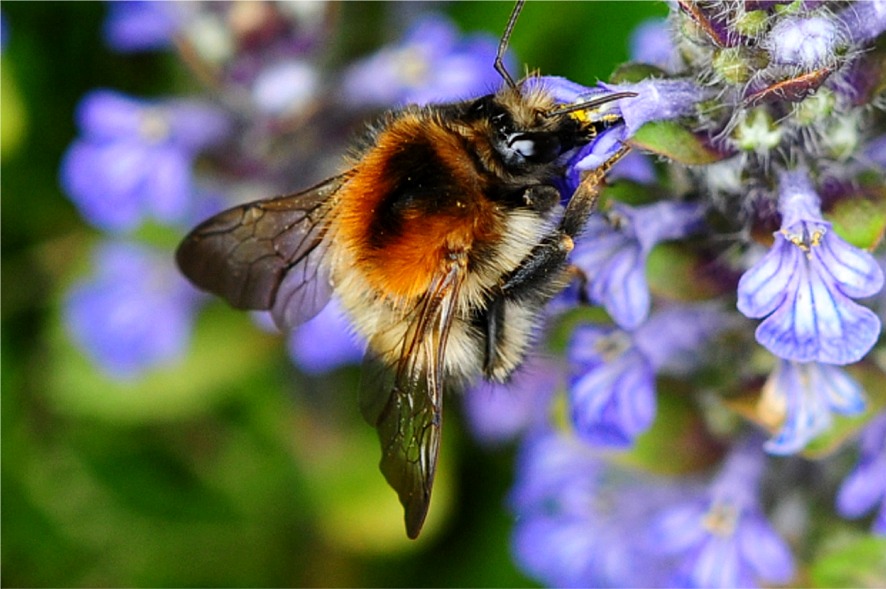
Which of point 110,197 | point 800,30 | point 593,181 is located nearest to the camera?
point 800,30

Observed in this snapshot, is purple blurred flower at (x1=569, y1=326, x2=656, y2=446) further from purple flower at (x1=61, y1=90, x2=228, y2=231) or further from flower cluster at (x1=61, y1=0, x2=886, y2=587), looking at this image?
purple flower at (x1=61, y1=90, x2=228, y2=231)

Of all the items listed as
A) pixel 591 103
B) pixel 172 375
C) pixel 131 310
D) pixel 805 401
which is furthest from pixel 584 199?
pixel 131 310

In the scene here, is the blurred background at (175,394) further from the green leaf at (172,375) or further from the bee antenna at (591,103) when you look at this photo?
the bee antenna at (591,103)

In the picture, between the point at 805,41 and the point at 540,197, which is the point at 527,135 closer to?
the point at 540,197

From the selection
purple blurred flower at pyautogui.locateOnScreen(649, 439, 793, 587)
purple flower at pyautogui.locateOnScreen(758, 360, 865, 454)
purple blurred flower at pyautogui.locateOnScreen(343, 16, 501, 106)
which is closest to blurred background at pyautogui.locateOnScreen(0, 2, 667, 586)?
purple blurred flower at pyautogui.locateOnScreen(343, 16, 501, 106)

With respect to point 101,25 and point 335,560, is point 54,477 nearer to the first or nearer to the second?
point 335,560

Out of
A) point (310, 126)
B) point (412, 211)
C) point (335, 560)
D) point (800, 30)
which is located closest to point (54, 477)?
point (335, 560)
